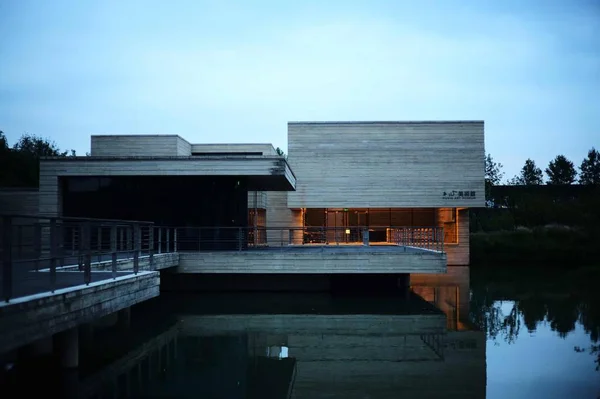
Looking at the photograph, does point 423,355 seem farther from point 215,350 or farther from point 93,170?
point 93,170

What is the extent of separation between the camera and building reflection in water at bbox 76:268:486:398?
8562 millimetres

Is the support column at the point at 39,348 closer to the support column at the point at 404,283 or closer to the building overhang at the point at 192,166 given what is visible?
the building overhang at the point at 192,166

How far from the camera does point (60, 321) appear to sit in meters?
7.51

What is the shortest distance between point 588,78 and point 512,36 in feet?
21.2

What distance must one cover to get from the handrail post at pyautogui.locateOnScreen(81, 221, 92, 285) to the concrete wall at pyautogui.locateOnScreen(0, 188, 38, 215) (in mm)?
14872

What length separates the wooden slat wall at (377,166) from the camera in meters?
30.2

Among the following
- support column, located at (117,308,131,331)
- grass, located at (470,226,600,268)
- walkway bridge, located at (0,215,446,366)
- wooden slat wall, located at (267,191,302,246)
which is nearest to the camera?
walkway bridge, located at (0,215,446,366)

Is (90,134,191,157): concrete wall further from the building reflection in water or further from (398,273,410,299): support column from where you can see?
the building reflection in water

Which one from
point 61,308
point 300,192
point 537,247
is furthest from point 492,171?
point 61,308

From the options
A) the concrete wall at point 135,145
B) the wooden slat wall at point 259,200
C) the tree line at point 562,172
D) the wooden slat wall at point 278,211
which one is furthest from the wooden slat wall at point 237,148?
the tree line at point 562,172

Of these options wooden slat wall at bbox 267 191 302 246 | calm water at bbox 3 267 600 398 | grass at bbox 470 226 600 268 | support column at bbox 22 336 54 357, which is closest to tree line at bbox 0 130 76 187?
wooden slat wall at bbox 267 191 302 246

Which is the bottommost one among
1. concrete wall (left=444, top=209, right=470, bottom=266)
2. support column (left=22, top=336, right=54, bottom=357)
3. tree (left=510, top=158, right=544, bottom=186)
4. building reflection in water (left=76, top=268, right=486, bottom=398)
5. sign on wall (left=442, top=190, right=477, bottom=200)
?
building reflection in water (left=76, top=268, right=486, bottom=398)

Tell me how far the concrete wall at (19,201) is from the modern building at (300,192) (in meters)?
4.42

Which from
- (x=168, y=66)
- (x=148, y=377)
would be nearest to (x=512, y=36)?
(x=148, y=377)
